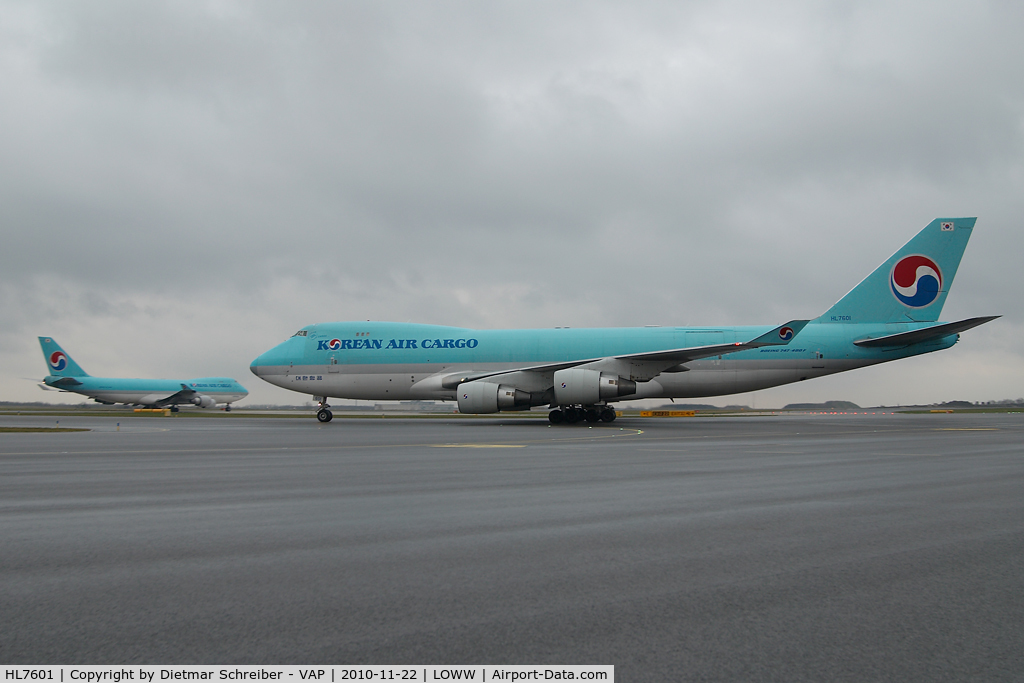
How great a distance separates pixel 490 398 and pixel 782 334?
36.6 feet

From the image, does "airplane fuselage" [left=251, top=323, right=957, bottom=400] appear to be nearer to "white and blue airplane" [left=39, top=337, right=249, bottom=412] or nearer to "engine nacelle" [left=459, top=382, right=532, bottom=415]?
"engine nacelle" [left=459, top=382, right=532, bottom=415]

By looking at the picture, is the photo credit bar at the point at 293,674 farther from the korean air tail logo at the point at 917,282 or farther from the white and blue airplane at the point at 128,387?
the white and blue airplane at the point at 128,387

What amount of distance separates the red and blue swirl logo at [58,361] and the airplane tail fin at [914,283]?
216 feet

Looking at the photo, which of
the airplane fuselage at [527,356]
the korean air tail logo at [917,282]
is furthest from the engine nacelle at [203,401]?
the korean air tail logo at [917,282]

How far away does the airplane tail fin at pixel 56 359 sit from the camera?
5884cm

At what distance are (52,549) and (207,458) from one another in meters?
7.24

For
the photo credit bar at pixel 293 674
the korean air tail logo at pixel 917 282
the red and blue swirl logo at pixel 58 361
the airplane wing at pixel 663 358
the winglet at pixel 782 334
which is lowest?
the photo credit bar at pixel 293 674

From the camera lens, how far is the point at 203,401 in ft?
210

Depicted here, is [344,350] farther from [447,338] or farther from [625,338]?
[625,338]

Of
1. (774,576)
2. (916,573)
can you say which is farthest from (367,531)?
(916,573)

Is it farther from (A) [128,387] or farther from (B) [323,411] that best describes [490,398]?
(A) [128,387]

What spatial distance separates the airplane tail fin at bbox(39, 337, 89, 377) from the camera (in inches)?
2317

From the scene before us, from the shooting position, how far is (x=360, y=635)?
7.72 feet

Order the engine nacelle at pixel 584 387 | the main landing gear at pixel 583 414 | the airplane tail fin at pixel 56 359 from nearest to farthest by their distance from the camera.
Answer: the engine nacelle at pixel 584 387, the main landing gear at pixel 583 414, the airplane tail fin at pixel 56 359
